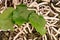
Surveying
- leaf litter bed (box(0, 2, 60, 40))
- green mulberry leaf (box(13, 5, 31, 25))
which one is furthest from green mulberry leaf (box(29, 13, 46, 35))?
leaf litter bed (box(0, 2, 60, 40))

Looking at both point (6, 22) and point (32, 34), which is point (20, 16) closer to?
point (6, 22)

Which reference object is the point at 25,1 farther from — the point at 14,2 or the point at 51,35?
the point at 51,35

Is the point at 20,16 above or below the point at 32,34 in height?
above

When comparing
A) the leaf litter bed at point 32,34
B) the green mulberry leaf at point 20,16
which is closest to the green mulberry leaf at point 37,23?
the green mulberry leaf at point 20,16

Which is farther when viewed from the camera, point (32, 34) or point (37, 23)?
point (32, 34)

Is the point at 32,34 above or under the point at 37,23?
under

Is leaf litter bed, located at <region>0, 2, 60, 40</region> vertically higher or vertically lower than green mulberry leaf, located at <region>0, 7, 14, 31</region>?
lower

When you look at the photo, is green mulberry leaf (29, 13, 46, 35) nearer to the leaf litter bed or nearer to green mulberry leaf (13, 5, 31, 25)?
green mulberry leaf (13, 5, 31, 25)

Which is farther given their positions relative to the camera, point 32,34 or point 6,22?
point 32,34

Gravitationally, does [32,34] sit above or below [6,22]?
below

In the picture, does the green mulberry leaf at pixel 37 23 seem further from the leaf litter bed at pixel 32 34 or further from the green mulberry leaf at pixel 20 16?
the leaf litter bed at pixel 32 34

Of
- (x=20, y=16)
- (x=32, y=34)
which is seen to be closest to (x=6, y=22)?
(x=20, y=16)

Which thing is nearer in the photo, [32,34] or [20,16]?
[20,16]
